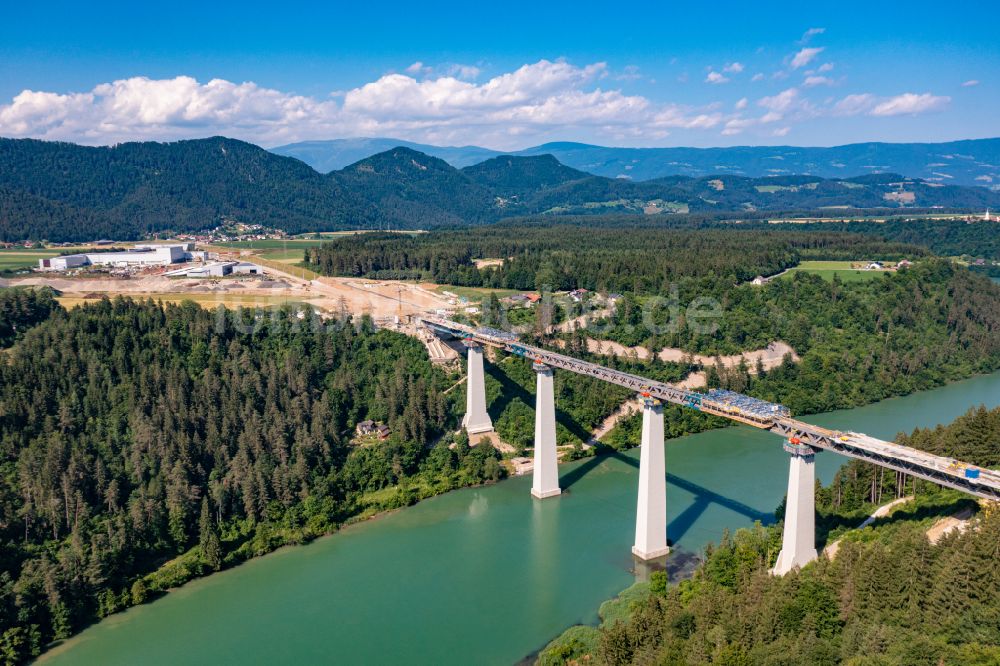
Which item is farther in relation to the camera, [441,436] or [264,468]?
[441,436]

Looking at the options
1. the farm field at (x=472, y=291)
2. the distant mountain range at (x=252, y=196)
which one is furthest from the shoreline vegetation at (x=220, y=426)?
the distant mountain range at (x=252, y=196)

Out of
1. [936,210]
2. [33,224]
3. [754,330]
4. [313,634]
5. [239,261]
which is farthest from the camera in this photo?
[936,210]

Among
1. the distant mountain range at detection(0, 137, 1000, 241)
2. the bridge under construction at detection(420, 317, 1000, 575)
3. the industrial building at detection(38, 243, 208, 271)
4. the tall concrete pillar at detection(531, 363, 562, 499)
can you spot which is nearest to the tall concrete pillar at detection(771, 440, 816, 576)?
the bridge under construction at detection(420, 317, 1000, 575)

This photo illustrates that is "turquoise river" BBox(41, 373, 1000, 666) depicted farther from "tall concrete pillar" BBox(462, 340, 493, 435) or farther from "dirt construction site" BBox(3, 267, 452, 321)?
"dirt construction site" BBox(3, 267, 452, 321)

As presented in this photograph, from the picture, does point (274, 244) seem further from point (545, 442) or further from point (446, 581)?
point (446, 581)

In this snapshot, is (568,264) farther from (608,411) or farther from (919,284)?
(919,284)

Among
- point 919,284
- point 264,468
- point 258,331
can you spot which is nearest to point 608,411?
point 264,468

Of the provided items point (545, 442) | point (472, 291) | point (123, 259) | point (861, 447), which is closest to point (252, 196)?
point (123, 259)

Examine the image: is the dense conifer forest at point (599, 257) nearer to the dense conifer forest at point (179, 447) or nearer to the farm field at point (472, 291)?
the farm field at point (472, 291)
